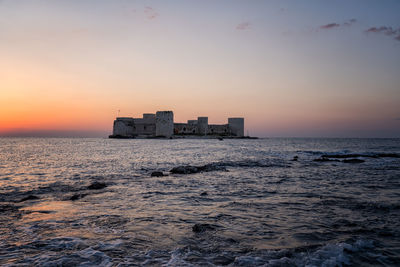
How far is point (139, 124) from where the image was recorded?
8062 centimetres

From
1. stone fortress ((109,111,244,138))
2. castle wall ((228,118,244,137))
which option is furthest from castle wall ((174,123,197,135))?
castle wall ((228,118,244,137))

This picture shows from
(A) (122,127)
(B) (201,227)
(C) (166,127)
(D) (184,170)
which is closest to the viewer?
(B) (201,227)

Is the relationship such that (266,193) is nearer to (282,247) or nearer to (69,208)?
(282,247)

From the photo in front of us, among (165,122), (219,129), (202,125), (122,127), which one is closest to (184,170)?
(165,122)

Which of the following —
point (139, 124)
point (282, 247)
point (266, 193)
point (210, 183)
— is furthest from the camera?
point (139, 124)

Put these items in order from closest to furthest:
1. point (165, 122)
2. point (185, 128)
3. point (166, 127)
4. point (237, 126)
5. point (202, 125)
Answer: point (165, 122), point (166, 127), point (202, 125), point (185, 128), point (237, 126)

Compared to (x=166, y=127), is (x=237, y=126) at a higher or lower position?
higher

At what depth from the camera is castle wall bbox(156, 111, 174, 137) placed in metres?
68.4

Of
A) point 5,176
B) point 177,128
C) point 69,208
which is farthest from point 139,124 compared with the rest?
point 69,208

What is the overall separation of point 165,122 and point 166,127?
55.7 inches

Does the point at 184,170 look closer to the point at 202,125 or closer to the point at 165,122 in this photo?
the point at 165,122

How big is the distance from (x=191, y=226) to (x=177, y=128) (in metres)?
79.4

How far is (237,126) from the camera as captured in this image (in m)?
88.0

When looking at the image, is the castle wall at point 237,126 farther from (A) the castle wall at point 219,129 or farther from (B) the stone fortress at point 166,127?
(A) the castle wall at point 219,129
